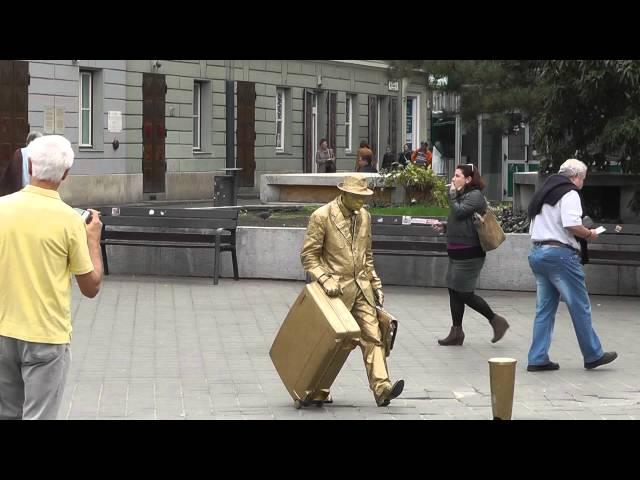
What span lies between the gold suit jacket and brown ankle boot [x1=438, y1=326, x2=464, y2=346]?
2.84 m

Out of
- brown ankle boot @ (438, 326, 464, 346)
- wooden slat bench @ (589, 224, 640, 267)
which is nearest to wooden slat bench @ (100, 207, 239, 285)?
wooden slat bench @ (589, 224, 640, 267)

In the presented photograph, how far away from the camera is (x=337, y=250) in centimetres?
902

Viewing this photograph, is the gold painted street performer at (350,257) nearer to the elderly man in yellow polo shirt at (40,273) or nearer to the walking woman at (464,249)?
the walking woman at (464,249)

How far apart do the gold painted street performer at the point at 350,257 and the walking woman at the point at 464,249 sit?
2.68m

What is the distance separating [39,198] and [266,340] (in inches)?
248

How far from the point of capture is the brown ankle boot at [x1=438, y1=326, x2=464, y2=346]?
464 inches

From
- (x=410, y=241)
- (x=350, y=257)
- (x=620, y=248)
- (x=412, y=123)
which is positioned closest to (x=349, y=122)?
(x=412, y=123)

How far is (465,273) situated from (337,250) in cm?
299

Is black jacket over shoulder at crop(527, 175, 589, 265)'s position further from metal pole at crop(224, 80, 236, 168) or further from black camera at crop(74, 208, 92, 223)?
metal pole at crop(224, 80, 236, 168)

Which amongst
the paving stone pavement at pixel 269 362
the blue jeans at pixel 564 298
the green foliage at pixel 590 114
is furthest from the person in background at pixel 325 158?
the blue jeans at pixel 564 298
